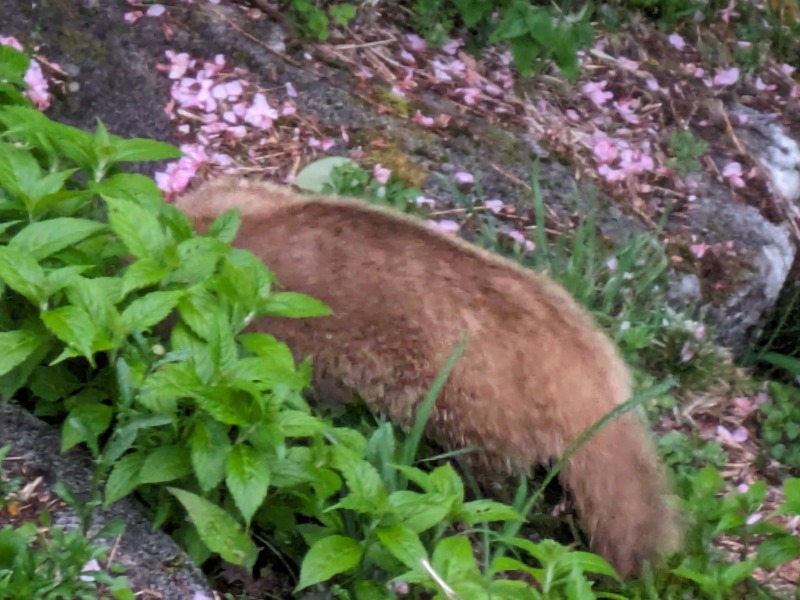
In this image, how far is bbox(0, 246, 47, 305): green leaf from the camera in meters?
1.51

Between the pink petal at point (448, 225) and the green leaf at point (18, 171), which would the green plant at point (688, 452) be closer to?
the pink petal at point (448, 225)

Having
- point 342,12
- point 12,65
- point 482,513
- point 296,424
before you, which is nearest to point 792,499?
point 482,513

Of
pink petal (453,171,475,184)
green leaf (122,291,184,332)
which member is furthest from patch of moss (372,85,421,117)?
green leaf (122,291,184,332)

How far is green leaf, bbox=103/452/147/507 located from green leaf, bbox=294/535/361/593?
334 millimetres

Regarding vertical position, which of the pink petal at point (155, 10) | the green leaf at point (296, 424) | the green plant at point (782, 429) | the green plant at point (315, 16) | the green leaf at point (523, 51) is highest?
the green leaf at point (523, 51)

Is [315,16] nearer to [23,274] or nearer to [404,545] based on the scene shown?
[23,274]

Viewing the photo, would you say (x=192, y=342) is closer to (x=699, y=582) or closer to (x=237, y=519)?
(x=237, y=519)

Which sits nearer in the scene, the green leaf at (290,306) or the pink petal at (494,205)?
the green leaf at (290,306)

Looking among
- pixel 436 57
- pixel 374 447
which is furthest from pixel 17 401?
pixel 436 57

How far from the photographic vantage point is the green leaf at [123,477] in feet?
4.97

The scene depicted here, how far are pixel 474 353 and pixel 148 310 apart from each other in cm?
77

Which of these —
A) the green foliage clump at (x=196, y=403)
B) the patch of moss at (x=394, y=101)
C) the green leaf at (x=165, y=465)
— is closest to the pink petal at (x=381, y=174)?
the patch of moss at (x=394, y=101)

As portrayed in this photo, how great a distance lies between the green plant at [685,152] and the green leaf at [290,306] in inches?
98.8

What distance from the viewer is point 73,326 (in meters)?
1.48
